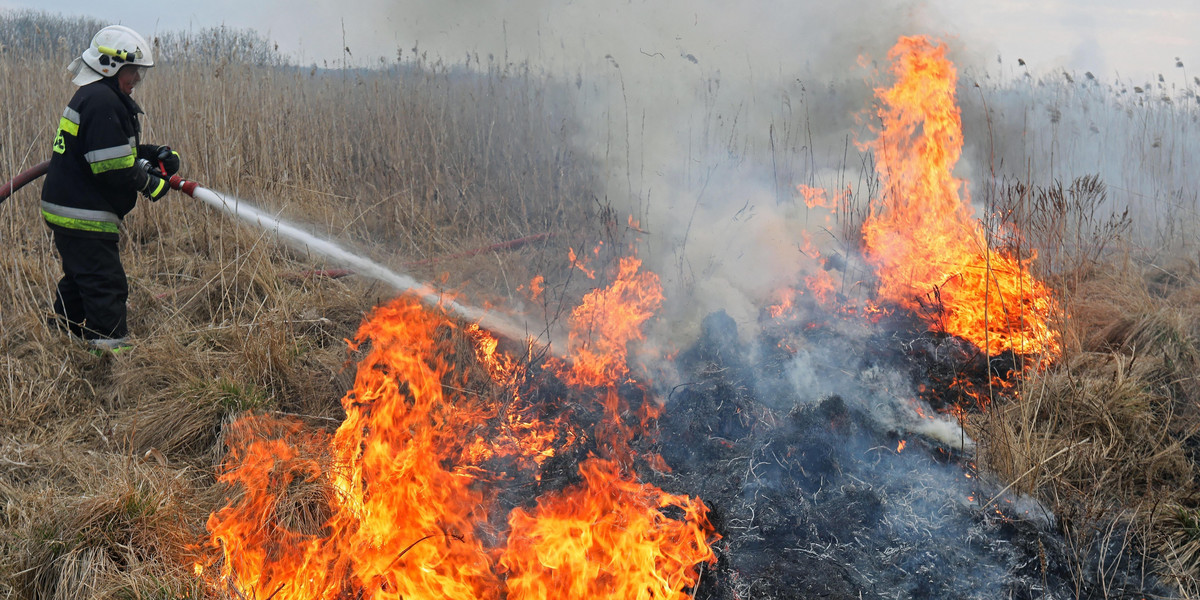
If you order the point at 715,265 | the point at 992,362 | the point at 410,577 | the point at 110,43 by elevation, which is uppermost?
the point at 110,43

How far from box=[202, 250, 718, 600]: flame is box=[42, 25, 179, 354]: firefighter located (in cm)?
180

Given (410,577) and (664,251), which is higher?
(664,251)

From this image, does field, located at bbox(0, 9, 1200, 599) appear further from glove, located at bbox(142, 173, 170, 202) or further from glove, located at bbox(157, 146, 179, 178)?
glove, located at bbox(157, 146, 179, 178)

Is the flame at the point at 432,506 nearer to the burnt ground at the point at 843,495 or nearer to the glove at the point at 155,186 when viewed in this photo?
the burnt ground at the point at 843,495

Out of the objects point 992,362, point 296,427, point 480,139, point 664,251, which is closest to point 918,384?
point 992,362

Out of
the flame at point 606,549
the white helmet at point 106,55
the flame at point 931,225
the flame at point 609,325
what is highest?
the white helmet at point 106,55

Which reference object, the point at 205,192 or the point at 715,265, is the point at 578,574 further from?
the point at 205,192

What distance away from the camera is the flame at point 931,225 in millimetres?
4777

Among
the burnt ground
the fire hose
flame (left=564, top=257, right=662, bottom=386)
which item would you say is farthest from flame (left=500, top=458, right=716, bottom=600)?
the fire hose

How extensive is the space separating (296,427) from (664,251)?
125 inches

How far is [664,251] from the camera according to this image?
5734mm

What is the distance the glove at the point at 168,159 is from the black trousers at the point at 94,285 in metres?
0.61

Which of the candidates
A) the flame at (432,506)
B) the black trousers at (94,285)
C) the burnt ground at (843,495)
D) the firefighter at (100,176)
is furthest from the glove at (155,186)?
the burnt ground at (843,495)

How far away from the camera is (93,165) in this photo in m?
4.25
